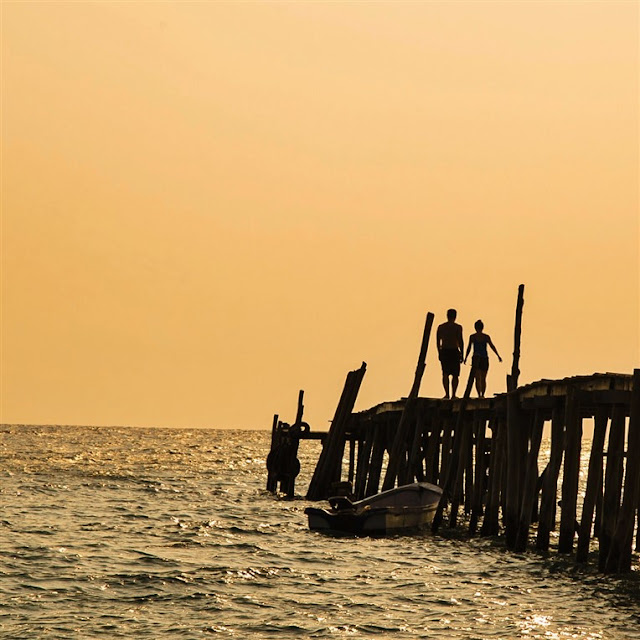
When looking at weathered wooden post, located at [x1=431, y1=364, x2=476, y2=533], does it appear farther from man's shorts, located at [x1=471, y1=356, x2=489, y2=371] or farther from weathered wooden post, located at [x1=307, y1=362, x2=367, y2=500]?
weathered wooden post, located at [x1=307, y1=362, x2=367, y2=500]

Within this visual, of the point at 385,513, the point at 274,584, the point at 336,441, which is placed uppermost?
the point at 336,441

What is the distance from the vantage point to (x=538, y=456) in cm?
2353

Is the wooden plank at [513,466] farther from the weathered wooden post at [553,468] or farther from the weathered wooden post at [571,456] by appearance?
the weathered wooden post at [571,456]

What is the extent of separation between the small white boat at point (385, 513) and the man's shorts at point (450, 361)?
8.04 feet

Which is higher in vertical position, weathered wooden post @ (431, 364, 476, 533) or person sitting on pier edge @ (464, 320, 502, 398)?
person sitting on pier edge @ (464, 320, 502, 398)

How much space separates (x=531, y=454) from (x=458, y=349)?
5.66m

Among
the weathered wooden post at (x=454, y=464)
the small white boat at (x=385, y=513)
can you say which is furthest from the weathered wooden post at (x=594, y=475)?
the small white boat at (x=385, y=513)

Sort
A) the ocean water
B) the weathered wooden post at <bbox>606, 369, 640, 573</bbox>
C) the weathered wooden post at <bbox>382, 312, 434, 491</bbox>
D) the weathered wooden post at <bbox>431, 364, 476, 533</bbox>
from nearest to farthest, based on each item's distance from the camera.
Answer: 1. the ocean water
2. the weathered wooden post at <bbox>606, 369, 640, 573</bbox>
3. the weathered wooden post at <bbox>431, 364, 476, 533</bbox>
4. the weathered wooden post at <bbox>382, 312, 434, 491</bbox>

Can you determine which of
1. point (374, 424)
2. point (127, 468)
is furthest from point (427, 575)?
point (127, 468)

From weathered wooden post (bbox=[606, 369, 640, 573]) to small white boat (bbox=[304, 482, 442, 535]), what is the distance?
809 cm

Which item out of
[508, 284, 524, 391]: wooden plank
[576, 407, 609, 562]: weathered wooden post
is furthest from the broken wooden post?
[576, 407, 609, 562]: weathered wooden post

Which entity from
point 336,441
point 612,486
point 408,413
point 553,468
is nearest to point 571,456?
point 612,486

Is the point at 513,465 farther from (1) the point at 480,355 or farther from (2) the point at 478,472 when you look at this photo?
(2) the point at 478,472

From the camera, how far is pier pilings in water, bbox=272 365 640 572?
17734mm
